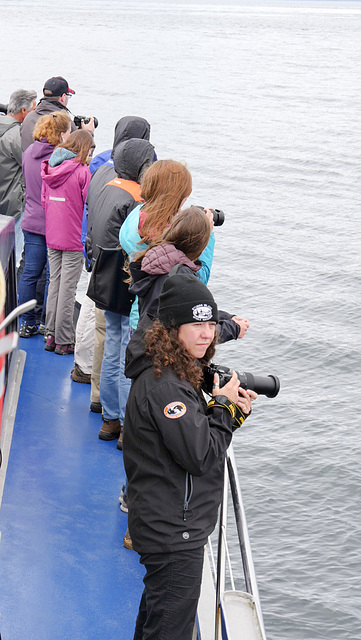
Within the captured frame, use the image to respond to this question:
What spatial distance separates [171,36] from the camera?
239 feet

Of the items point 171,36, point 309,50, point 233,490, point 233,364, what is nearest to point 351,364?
point 233,364

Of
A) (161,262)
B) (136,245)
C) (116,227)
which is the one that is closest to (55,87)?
(116,227)

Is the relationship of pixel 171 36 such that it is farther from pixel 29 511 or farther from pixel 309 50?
pixel 29 511

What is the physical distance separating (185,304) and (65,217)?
2703mm

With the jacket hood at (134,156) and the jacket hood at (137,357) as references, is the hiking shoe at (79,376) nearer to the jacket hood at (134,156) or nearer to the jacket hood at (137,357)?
the jacket hood at (134,156)

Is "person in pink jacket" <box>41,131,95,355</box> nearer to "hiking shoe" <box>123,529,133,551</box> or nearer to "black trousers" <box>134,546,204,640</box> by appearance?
"hiking shoe" <box>123,529,133,551</box>

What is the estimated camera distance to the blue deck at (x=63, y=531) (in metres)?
3.14

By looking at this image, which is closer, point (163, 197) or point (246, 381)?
point (246, 381)

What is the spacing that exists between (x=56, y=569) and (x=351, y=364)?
33.4ft

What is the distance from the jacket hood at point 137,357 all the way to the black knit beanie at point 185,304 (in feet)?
0.34

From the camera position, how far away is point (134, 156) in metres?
3.69

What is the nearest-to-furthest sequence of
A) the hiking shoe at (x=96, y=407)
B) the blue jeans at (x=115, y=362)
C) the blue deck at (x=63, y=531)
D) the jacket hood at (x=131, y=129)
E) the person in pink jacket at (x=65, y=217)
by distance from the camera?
the blue deck at (x=63, y=531)
the jacket hood at (x=131, y=129)
the blue jeans at (x=115, y=362)
the hiking shoe at (x=96, y=407)
the person in pink jacket at (x=65, y=217)

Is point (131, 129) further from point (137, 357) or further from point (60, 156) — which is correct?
point (137, 357)

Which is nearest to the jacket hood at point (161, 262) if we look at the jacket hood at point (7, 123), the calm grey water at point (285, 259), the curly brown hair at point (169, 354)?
the curly brown hair at point (169, 354)
